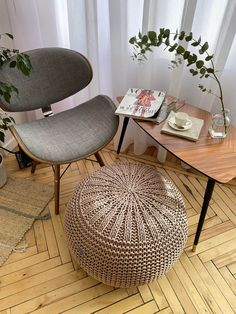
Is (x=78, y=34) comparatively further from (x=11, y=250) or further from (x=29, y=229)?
(x=11, y=250)

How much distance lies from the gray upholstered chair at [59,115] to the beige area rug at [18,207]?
152mm

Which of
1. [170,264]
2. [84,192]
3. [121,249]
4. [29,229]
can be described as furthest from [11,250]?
[170,264]

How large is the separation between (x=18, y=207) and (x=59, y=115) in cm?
56

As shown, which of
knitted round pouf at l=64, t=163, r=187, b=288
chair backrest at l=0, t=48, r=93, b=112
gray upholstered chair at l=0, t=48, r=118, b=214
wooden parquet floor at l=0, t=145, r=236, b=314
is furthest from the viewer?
chair backrest at l=0, t=48, r=93, b=112

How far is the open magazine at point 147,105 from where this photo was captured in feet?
4.19

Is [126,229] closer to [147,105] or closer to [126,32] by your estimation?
[147,105]

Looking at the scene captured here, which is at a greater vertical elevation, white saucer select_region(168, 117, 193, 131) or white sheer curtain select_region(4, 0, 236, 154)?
white sheer curtain select_region(4, 0, 236, 154)

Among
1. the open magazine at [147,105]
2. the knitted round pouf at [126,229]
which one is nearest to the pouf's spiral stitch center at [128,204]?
the knitted round pouf at [126,229]

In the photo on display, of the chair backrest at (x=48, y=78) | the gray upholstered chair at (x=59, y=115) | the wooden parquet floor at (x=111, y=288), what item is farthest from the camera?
the chair backrest at (x=48, y=78)

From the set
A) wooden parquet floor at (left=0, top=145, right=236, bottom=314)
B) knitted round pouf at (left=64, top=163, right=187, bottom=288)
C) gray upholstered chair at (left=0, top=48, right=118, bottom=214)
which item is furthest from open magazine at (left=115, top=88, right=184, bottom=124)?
wooden parquet floor at (left=0, top=145, right=236, bottom=314)

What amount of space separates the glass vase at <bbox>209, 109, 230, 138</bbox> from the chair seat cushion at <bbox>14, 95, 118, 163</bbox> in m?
0.47

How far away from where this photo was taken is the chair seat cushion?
1.22m

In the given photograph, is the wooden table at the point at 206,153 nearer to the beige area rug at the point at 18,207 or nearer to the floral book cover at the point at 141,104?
the floral book cover at the point at 141,104

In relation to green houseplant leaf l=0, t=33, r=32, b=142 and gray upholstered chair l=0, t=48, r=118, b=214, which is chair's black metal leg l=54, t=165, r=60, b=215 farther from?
green houseplant leaf l=0, t=33, r=32, b=142
